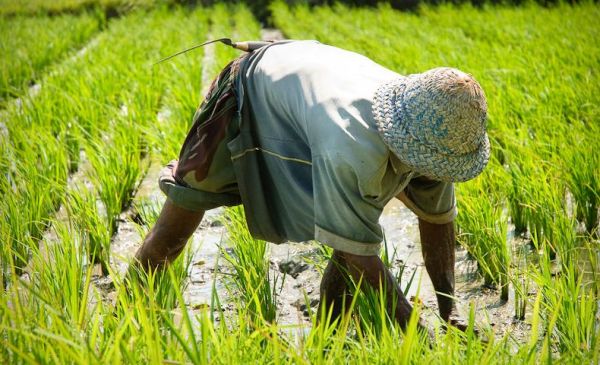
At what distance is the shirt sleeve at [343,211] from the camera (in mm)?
1555

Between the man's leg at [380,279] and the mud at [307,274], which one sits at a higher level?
the man's leg at [380,279]

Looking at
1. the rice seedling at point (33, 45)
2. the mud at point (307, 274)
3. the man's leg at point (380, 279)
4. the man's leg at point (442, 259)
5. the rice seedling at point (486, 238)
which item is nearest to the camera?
the man's leg at point (380, 279)

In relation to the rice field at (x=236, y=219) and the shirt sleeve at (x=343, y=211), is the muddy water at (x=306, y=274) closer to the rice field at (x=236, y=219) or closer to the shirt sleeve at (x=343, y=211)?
the rice field at (x=236, y=219)

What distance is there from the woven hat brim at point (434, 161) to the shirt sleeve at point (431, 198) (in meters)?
0.24

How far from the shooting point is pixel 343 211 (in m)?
1.57

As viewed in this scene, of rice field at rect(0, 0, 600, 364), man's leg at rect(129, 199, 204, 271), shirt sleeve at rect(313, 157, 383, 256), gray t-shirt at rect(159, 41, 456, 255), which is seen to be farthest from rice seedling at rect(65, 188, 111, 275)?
shirt sleeve at rect(313, 157, 383, 256)

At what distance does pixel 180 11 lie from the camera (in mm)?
11930

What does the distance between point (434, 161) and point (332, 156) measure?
0.23 m

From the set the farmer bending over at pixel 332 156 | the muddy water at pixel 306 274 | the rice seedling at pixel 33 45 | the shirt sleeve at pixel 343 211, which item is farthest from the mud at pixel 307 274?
the rice seedling at pixel 33 45

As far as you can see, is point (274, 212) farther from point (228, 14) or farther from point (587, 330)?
point (228, 14)

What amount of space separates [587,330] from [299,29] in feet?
26.2

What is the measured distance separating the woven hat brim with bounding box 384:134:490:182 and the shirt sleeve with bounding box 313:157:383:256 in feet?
0.39

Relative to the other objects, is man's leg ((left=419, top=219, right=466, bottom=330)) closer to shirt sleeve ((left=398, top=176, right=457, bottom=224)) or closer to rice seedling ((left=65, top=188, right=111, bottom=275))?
shirt sleeve ((left=398, top=176, right=457, bottom=224))

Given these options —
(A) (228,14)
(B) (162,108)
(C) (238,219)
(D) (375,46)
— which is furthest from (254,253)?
(A) (228,14)
